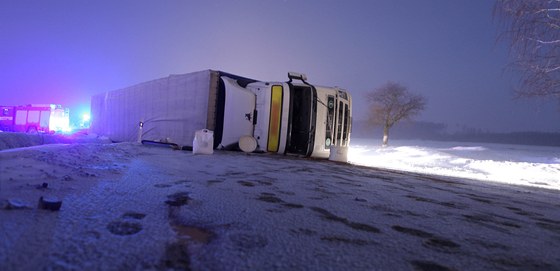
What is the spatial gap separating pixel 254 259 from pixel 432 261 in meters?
0.83

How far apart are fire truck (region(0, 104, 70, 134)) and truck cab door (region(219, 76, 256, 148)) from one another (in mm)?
19927

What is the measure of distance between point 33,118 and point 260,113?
22.1 meters

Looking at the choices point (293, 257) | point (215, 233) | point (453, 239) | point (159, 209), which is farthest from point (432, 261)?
point (159, 209)

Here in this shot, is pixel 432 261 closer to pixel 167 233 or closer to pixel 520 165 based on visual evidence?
pixel 167 233

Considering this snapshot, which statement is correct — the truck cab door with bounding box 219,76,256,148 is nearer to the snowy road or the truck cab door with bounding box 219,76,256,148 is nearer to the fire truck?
the snowy road

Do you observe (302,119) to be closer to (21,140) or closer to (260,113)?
(260,113)

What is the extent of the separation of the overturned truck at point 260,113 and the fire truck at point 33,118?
58.1 feet

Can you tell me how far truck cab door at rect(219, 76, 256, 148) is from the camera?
26.9 feet

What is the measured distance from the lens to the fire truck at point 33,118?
21375 mm

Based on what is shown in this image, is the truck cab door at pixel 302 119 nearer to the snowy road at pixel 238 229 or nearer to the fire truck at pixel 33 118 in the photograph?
the snowy road at pixel 238 229

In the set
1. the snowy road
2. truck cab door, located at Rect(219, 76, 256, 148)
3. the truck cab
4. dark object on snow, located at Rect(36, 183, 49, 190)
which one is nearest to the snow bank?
truck cab door, located at Rect(219, 76, 256, 148)

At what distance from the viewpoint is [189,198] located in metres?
2.18

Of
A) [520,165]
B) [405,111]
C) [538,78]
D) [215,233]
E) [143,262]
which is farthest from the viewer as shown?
[405,111]

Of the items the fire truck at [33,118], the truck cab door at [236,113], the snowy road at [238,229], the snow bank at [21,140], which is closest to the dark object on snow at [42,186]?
the snowy road at [238,229]
